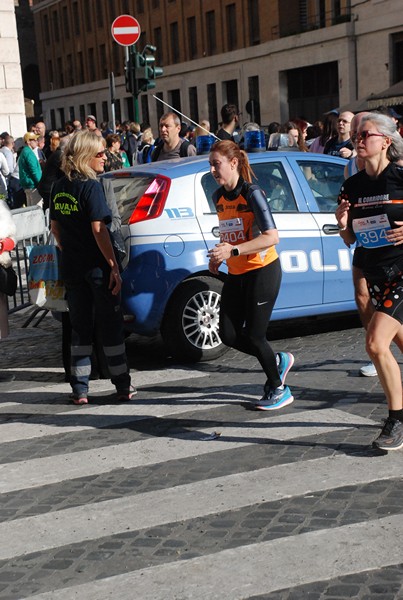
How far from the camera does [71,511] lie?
502cm

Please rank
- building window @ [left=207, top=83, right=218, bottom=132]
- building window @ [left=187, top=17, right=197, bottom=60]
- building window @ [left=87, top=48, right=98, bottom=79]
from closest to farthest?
building window @ [left=207, top=83, right=218, bottom=132] → building window @ [left=187, top=17, right=197, bottom=60] → building window @ [left=87, top=48, right=98, bottom=79]

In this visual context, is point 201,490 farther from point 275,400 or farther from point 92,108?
point 92,108

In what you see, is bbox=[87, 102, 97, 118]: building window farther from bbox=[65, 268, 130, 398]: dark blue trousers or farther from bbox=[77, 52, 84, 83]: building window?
bbox=[65, 268, 130, 398]: dark blue trousers

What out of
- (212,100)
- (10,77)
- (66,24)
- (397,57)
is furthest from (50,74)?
(10,77)

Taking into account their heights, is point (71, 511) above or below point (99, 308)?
below

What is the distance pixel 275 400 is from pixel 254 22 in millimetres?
48221

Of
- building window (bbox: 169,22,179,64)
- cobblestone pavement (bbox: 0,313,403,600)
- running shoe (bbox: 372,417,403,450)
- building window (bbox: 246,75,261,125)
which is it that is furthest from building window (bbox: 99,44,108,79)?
running shoe (bbox: 372,417,403,450)

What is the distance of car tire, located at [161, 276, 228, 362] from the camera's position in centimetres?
809

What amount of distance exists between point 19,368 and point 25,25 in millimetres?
82092

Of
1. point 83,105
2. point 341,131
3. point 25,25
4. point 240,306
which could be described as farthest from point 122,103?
point 240,306

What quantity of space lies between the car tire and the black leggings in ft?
4.54

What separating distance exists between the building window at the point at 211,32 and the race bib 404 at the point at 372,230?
52507 mm

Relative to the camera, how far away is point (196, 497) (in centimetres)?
510

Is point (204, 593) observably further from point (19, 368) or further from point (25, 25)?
point (25, 25)
